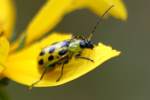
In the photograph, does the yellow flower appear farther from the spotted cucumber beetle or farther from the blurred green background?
the blurred green background

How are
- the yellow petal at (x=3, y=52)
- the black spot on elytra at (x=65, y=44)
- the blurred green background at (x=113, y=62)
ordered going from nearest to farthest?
the yellow petal at (x=3, y=52) → the black spot on elytra at (x=65, y=44) → the blurred green background at (x=113, y=62)

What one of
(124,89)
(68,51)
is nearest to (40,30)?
(68,51)

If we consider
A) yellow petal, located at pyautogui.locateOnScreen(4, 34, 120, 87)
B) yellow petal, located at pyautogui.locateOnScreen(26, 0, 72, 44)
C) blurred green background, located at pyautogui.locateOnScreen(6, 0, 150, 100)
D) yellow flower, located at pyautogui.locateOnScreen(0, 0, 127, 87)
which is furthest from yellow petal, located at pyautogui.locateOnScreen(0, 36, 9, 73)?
blurred green background, located at pyautogui.locateOnScreen(6, 0, 150, 100)

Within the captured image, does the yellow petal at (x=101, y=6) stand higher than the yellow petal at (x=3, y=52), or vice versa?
the yellow petal at (x=101, y=6)

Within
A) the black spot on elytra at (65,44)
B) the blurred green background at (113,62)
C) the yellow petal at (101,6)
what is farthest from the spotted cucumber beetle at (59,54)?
the blurred green background at (113,62)

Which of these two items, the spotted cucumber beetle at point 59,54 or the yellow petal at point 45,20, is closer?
the spotted cucumber beetle at point 59,54

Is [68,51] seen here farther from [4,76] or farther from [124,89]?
[124,89]

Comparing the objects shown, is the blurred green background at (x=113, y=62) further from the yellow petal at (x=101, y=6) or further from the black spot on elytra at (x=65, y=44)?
the black spot on elytra at (x=65, y=44)
